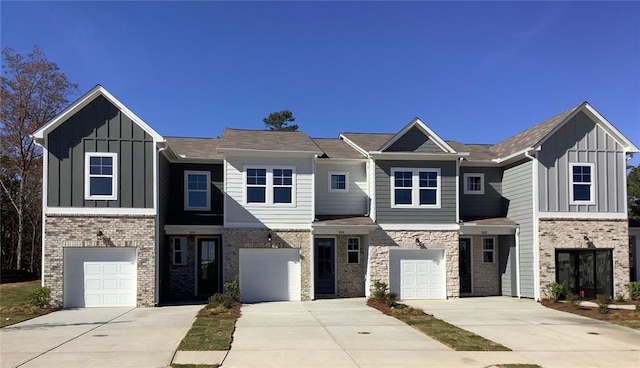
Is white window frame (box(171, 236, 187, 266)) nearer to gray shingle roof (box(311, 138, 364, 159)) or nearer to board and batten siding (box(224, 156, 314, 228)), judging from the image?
board and batten siding (box(224, 156, 314, 228))

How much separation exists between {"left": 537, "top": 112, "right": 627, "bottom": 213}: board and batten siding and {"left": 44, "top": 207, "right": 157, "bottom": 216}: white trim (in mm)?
14516

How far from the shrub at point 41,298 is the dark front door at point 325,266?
963cm

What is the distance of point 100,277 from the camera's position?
1942 cm

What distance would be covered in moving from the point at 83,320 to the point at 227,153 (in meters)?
7.78

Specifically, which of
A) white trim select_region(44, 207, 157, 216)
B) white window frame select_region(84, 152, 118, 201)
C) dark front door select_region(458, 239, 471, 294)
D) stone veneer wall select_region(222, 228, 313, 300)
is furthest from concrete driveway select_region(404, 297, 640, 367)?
white window frame select_region(84, 152, 118, 201)

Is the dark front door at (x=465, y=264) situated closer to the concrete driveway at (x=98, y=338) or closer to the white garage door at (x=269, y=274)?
the white garage door at (x=269, y=274)

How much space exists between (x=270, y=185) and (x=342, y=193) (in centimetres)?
316

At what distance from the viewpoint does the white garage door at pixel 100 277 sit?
63.1 ft

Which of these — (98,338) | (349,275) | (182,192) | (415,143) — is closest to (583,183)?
(415,143)

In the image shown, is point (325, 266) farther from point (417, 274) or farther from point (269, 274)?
point (417, 274)

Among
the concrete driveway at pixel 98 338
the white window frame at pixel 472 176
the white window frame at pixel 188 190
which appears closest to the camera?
the concrete driveway at pixel 98 338

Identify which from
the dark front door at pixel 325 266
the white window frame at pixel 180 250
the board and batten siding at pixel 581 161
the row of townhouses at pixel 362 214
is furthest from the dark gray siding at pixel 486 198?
the white window frame at pixel 180 250

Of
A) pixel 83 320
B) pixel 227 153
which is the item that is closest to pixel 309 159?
pixel 227 153

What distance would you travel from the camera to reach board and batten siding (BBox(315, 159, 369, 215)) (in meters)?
23.0
